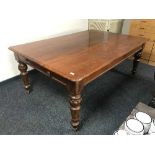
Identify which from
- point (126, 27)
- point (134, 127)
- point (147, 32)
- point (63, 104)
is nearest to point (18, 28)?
point (63, 104)

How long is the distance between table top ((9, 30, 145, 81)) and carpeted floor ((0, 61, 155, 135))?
0.54m

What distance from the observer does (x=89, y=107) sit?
170cm

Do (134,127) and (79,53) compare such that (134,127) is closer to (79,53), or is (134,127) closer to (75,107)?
(75,107)

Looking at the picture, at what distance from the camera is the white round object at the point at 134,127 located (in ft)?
3.16

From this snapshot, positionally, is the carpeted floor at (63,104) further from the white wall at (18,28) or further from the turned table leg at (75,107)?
the white wall at (18,28)

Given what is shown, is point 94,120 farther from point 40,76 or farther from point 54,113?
point 40,76

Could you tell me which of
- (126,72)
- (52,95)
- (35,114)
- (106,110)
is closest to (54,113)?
(35,114)

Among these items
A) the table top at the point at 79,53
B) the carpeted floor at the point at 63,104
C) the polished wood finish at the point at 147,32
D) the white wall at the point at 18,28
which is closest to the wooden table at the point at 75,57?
the table top at the point at 79,53

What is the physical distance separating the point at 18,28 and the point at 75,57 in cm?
95

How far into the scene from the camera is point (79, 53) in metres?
1.46

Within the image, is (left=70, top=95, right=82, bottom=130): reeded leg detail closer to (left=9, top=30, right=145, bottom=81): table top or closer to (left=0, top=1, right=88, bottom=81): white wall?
(left=9, top=30, right=145, bottom=81): table top

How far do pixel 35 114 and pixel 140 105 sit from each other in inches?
38.6

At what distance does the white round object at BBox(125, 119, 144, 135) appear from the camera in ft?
3.16
